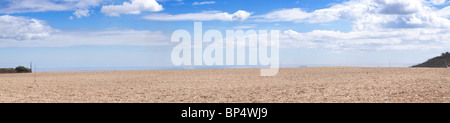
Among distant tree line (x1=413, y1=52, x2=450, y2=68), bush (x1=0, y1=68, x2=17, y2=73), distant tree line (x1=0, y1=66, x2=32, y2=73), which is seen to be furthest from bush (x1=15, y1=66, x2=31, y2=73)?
distant tree line (x1=413, y1=52, x2=450, y2=68)

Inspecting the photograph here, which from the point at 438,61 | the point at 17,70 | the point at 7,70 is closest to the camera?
the point at 7,70

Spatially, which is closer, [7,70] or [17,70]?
[7,70]

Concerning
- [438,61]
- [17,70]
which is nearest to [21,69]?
[17,70]

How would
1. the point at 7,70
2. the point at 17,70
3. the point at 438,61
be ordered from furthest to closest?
1. the point at 438,61
2. the point at 17,70
3. the point at 7,70

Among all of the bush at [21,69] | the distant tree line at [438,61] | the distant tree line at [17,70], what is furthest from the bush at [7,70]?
the distant tree line at [438,61]

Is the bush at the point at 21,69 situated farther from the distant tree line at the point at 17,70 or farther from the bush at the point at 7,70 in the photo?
the bush at the point at 7,70

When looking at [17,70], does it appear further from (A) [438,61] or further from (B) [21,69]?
(A) [438,61]

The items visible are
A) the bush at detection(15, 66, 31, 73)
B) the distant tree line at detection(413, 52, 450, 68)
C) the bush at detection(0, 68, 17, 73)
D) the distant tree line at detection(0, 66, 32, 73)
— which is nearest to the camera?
the bush at detection(0, 68, 17, 73)

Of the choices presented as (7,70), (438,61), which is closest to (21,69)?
(7,70)

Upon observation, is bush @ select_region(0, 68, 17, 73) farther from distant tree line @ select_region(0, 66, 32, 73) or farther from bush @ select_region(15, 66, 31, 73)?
bush @ select_region(15, 66, 31, 73)

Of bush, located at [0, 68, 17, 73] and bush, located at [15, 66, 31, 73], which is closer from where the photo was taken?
bush, located at [0, 68, 17, 73]

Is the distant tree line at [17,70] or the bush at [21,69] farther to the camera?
the bush at [21,69]
